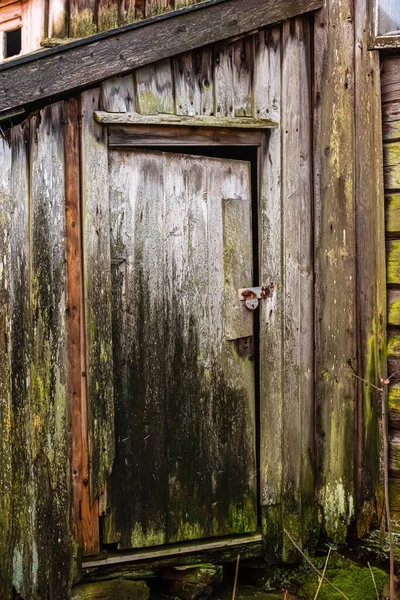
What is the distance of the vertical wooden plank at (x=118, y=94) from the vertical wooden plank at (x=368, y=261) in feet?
4.28

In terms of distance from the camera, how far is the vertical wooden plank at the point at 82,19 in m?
4.32

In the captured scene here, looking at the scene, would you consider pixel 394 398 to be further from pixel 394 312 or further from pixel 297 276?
pixel 297 276

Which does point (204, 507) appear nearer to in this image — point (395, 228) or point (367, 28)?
point (395, 228)

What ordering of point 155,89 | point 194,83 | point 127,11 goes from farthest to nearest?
point 127,11, point 194,83, point 155,89

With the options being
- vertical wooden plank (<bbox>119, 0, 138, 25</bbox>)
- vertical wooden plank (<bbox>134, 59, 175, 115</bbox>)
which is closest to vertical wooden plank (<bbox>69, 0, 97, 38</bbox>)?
vertical wooden plank (<bbox>119, 0, 138, 25</bbox>)

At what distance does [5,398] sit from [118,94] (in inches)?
64.2

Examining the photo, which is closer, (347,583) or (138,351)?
(138,351)

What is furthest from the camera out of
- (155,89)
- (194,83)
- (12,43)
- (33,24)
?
(12,43)

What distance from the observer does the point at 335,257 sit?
169 inches

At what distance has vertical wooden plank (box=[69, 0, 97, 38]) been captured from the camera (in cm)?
432

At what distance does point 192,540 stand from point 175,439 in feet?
→ 1.92

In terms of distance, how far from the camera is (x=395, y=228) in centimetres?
432

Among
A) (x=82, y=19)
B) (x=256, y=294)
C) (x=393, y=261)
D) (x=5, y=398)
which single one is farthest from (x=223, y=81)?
(x=5, y=398)

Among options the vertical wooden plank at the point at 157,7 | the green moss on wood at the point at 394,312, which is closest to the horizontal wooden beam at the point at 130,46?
the vertical wooden plank at the point at 157,7
